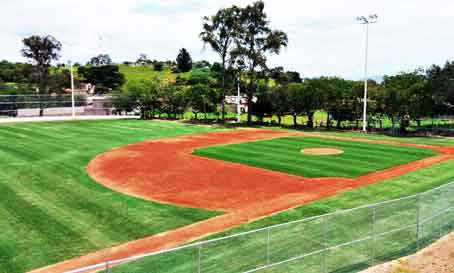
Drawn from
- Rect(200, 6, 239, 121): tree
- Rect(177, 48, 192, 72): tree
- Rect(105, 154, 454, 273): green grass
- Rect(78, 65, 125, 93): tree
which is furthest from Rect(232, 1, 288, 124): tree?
Rect(177, 48, 192, 72): tree

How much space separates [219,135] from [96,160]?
57.1 feet

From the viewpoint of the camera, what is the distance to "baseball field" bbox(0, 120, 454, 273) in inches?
602

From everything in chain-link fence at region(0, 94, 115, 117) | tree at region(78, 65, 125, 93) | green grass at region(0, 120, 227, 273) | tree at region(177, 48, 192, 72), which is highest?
tree at region(177, 48, 192, 72)

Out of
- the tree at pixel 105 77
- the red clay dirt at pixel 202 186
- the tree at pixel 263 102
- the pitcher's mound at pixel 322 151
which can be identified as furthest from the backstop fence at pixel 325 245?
the tree at pixel 105 77

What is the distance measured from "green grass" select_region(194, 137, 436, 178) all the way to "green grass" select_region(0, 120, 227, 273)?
33.3 feet

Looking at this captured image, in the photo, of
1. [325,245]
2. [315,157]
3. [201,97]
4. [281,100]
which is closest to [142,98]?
[201,97]

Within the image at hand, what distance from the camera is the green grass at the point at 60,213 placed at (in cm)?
1427

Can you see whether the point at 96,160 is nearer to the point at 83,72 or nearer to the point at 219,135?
the point at 219,135

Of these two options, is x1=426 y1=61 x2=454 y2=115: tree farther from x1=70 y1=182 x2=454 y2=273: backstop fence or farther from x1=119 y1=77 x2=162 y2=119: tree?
x1=119 y1=77 x2=162 y2=119: tree

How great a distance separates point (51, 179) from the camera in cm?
2370

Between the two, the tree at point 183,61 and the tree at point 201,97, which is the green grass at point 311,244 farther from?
the tree at point 183,61

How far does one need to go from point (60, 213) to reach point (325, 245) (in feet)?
A: 40.2

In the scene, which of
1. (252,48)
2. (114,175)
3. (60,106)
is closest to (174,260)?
(114,175)

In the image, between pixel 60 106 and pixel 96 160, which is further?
pixel 60 106
